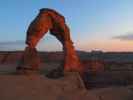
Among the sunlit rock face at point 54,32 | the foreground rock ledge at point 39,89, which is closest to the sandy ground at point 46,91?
the foreground rock ledge at point 39,89

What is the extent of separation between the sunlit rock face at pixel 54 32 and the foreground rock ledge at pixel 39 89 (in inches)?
252

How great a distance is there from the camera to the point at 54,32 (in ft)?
100

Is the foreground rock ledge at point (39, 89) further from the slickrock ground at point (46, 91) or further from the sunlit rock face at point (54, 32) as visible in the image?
the sunlit rock face at point (54, 32)

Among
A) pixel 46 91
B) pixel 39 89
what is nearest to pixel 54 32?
pixel 39 89

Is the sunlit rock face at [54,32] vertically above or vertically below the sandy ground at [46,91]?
above

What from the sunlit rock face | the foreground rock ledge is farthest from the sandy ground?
the sunlit rock face

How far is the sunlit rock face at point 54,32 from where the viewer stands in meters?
29.2

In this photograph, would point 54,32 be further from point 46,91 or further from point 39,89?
point 46,91

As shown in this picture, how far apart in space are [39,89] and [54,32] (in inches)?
418

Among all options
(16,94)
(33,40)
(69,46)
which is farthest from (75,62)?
(16,94)

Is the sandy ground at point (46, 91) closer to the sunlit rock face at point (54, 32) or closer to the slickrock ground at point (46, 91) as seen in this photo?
the slickrock ground at point (46, 91)

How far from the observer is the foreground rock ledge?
754 inches

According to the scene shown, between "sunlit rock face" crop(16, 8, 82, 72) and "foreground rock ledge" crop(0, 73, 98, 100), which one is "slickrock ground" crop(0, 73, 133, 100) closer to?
"foreground rock ledge" crop(0, 73, 98, 100)

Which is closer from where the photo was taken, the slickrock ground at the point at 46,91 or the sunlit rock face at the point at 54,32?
the slickrock ground at the point at 46,91
